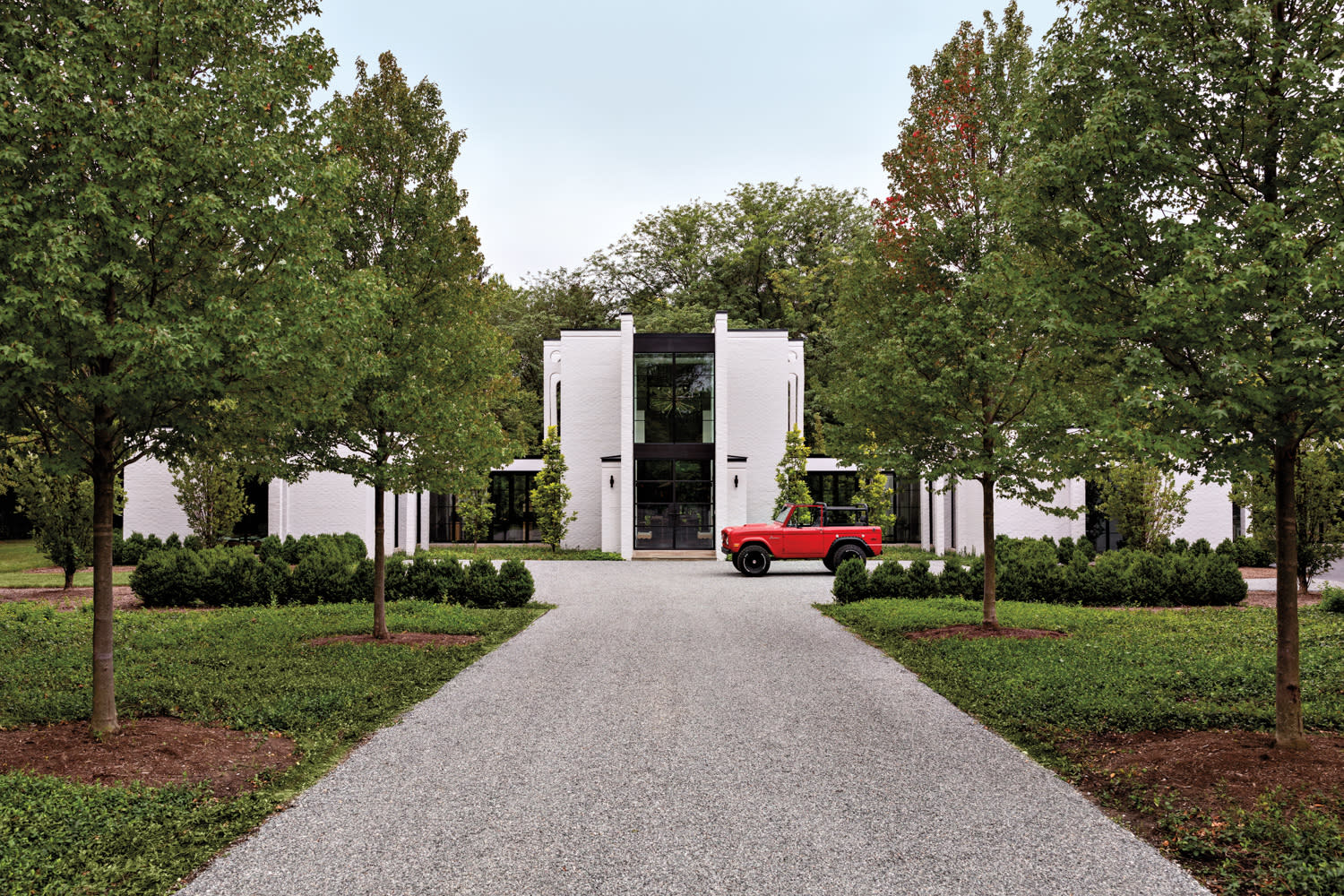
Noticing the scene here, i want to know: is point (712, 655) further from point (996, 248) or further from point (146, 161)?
point (146, 161)

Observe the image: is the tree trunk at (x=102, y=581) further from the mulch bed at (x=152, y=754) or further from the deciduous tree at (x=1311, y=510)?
the deciduous tree at (x=1311, y=510)

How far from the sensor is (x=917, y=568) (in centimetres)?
1667

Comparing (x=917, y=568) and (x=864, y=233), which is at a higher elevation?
(x=864, y=233)

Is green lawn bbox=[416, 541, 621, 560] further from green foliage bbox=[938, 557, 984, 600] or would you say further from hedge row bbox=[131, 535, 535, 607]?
green foliage bbox=[938, 557, 984, 600]

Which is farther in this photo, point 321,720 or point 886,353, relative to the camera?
point 886,353

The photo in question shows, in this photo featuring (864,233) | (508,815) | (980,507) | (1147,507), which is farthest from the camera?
(980,507)

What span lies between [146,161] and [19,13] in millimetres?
1570

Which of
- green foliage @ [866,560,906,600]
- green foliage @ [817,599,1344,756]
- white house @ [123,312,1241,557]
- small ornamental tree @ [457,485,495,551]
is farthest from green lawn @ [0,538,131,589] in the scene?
green foliage @ [817,599,1344,756]

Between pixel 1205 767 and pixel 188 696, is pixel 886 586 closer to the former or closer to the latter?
pixel 1205 767

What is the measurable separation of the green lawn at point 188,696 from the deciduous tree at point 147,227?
54.8 inches

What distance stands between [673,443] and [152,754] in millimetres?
22794

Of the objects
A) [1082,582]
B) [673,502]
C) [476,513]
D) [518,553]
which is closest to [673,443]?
[673,502]

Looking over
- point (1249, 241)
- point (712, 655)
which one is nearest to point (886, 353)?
point (712, 655)

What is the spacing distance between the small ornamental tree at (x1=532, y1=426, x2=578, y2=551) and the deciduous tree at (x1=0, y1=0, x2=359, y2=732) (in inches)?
846
